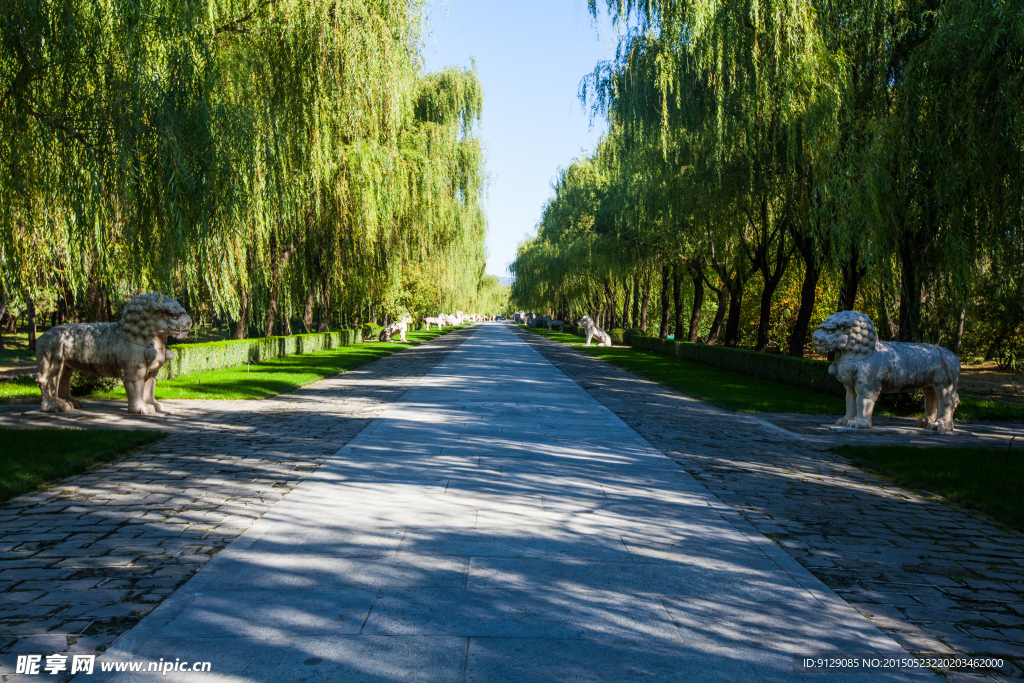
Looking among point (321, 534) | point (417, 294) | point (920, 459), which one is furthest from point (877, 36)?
point (417, 294)

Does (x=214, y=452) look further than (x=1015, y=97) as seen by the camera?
Yes

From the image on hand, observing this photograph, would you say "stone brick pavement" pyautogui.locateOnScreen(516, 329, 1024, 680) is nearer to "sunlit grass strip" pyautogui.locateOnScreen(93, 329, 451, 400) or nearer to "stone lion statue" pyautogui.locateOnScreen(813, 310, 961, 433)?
"stone lion statue" pyautogui.locateOnScreen(813, 310, 961, 433)

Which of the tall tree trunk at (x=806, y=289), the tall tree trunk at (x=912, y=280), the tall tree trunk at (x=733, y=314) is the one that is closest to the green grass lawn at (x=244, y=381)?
the tall tree trunk at (x=912, y=280)

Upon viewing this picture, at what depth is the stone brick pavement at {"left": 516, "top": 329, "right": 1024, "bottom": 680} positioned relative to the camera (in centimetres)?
377

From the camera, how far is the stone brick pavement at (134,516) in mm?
3607

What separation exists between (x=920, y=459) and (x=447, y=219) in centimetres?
1995

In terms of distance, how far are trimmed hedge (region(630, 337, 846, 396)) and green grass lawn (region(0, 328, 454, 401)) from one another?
39.0ft

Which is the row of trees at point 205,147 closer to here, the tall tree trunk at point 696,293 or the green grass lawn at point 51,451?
the green grass lawn at point 51,451

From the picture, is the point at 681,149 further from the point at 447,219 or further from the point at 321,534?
the point at 321,534

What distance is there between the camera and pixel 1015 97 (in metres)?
6.81

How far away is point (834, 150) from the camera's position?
12438mm

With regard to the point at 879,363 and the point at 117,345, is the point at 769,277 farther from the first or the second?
the point at 117,345

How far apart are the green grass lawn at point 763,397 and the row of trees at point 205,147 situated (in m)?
8.85

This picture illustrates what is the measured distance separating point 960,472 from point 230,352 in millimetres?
16878
